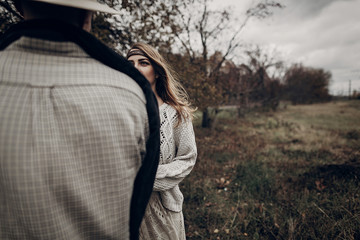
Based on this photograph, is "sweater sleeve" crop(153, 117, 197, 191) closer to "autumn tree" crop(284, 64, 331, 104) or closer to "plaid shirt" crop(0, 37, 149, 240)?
"plaid shirt" crop(0, 37, 149, 240)

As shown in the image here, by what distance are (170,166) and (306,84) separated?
134ft

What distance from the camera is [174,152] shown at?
163 centimetres

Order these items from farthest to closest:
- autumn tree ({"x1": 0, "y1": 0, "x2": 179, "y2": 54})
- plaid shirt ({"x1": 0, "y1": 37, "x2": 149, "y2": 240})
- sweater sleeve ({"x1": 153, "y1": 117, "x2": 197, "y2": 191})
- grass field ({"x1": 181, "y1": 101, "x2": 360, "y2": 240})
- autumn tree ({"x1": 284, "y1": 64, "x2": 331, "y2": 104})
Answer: autumn tree ({"x1": 284, "y1": 64, "x2": 331, "y2": 104}) → autumn tree ({"x1": 0, "y1": 0, "x2": 179, "y2": 54}) → grass field ({"x1": 181, "y1": 101, "x2": 360, "y2": 240}) → sweater sleeve ({"x1": 153, "y1": 117, "x2": 197, "y2": 191}) → plaid shirt ({"x1": 0, "y1": 37, "x2": 149, "y2": 240})

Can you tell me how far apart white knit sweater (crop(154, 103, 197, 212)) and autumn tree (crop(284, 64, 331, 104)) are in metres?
32.8

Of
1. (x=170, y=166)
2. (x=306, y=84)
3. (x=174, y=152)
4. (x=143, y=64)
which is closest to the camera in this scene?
(x=170, y=166)

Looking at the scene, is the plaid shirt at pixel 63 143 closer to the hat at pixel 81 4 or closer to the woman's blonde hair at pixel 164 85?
the hat at pixel 81 4

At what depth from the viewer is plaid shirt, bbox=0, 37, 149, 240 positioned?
0.66m

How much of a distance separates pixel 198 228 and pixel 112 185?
2.72m

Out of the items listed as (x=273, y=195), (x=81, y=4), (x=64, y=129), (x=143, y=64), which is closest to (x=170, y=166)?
(x=64, y=129)

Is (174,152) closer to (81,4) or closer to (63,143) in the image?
(63,143)

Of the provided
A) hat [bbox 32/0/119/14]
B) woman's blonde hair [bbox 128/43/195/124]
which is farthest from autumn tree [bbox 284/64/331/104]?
hat [bbox 32/0/119/14]

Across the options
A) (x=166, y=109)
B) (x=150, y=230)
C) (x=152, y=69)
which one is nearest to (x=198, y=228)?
(x=150, y=230)

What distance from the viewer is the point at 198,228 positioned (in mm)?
3000

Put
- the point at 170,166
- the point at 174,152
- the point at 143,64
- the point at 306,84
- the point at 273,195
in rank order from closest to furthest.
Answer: the point at 170,166, the point at 174,152, the point at 143,64, the point at 273,195, the point at 306,84
